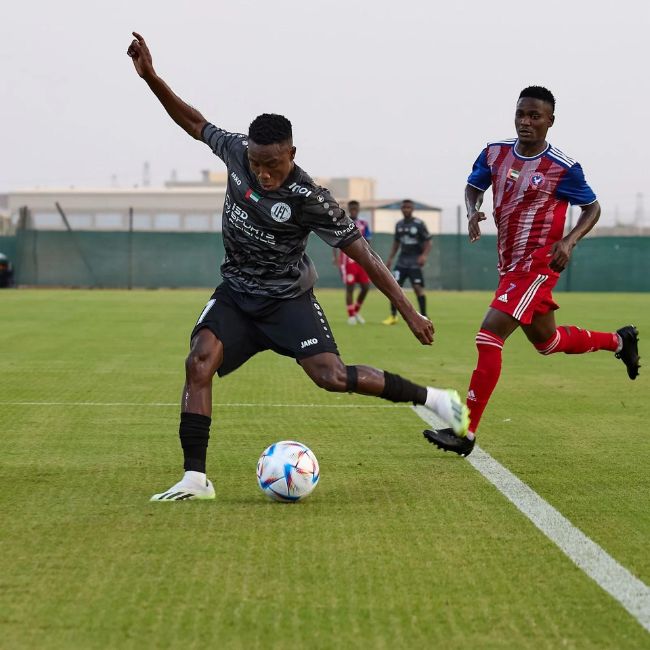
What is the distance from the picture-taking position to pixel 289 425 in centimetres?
902

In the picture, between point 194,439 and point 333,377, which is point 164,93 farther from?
point 194,439

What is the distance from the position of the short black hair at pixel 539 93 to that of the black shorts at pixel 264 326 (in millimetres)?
2287

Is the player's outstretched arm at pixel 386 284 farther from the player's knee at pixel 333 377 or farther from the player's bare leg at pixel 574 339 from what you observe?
the player's bare leg at pixel 574 339

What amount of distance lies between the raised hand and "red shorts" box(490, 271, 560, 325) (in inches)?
103

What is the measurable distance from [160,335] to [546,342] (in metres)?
10.9

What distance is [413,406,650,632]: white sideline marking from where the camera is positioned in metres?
4.43

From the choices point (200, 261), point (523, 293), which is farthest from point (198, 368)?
point (200, 261)

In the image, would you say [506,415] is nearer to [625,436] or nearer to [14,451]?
[625,436]

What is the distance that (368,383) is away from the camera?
6574 millimetres

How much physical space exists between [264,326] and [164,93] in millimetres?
1410

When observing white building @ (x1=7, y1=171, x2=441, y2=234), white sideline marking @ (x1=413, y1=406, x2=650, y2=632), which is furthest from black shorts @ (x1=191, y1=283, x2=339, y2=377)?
white building @ (x1=7, y1=171, x2=441, y2=234)

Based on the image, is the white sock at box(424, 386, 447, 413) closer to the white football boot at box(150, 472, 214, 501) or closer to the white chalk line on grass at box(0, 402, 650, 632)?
the white chalk line on grass at box(0, 402, 650, 632)

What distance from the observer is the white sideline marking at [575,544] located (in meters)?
4.43

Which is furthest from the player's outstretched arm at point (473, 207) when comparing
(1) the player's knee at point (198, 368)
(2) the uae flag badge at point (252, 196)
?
(1) the player's knee at point (198, 368)
